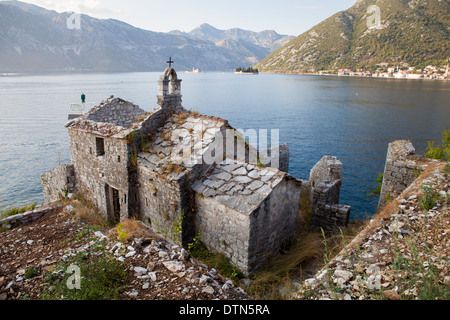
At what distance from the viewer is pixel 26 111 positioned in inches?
1909

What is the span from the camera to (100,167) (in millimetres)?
12273

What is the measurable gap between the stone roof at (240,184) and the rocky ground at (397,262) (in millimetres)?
2900

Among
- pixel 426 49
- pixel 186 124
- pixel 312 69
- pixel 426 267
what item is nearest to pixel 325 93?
pixel 426 49

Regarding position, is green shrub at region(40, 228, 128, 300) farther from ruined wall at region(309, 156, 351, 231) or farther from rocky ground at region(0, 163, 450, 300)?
ruined wall at region(309, 156, 351, 231)

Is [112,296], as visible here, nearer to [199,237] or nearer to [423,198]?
[199,237]

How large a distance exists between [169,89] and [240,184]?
589 centimetres

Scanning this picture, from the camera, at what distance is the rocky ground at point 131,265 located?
15.8 feet

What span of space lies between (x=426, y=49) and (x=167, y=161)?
416ft

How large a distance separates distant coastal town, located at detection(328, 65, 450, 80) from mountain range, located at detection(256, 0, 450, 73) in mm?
1754

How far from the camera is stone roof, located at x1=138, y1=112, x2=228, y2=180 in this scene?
31.3ft

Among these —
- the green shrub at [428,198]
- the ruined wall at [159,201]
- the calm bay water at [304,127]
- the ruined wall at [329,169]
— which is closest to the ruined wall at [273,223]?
the ruined wall at [159,201]

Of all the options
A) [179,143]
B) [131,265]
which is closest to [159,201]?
[179,143]

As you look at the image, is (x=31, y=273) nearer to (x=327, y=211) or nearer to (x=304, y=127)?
(x=327, y=211)

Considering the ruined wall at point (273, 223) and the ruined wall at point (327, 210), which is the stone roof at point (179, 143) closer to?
the ruined wall at point (273, 223)
